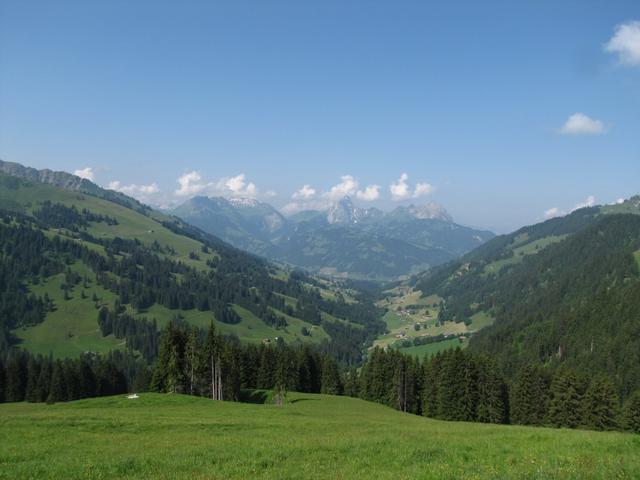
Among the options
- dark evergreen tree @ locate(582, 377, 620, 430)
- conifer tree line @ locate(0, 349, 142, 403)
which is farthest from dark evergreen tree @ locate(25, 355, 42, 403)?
dark evergreen tree @ locate(582, 377, 620, 430)

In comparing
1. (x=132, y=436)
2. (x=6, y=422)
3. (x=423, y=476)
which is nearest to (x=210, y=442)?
(x=132, y=436)

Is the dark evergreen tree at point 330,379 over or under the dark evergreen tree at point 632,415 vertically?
under

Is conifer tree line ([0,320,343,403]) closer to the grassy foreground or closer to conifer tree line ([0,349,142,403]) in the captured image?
conifer tree line ([0,349,142,403])

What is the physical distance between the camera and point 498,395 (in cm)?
9156

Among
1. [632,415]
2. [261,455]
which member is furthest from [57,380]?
[632,415]

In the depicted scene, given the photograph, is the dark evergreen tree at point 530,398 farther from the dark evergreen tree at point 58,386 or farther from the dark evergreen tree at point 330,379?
the dark evergreen tree at point 58,386

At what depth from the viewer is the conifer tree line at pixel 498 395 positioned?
82750mm

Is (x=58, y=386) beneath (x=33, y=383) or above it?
above

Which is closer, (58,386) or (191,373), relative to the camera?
(191,373)

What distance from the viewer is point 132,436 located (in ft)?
105

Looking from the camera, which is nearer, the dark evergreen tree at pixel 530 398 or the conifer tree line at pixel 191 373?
the conifer tree line at pixel 191 373

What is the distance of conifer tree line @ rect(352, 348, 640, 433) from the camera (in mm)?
82750

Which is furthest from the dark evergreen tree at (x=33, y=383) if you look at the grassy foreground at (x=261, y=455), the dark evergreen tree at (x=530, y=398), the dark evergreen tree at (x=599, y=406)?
the dark evergreen tree at (x=599, y=406)

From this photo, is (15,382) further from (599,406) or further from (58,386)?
(599,406)
